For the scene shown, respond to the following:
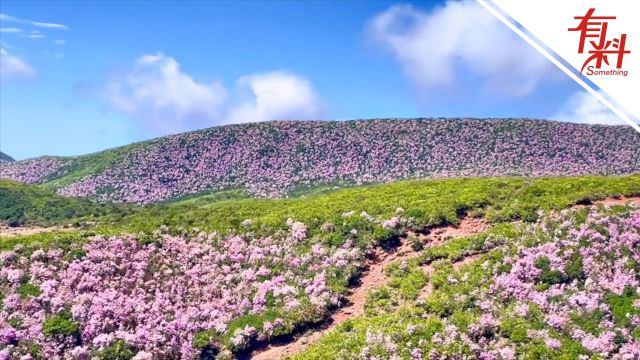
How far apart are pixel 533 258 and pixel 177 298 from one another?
764 inches

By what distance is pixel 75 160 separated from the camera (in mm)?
173125

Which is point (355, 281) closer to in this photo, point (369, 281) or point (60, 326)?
point (369, 281)

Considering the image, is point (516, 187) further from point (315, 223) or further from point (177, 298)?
point (177, 298)

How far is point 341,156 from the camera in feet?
457

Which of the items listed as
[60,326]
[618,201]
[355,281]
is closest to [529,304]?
[355,281]

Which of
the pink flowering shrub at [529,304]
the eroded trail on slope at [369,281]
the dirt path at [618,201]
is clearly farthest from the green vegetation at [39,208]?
the dirt path at [618,201]

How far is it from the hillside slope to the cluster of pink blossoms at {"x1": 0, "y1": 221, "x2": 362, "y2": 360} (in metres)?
87.0

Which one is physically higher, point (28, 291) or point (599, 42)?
point (599, 42)

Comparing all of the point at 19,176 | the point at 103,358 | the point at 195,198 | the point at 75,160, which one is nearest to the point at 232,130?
the point at 195,198

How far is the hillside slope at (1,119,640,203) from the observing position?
126m

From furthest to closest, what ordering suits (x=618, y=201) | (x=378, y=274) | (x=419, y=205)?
(x=419, y=205)
(x=618, y=201)
(x=378, y=274)

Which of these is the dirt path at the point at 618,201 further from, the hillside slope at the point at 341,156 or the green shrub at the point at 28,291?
the hillside slope at the point at 341,156

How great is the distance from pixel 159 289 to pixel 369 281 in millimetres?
12258

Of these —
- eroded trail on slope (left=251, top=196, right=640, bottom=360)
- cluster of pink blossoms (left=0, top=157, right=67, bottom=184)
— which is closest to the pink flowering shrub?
eroded trail on slope (left=251, top=196, right=640, bottom=360)
